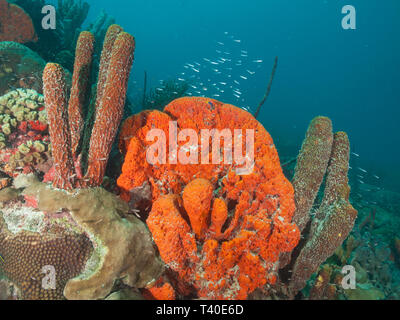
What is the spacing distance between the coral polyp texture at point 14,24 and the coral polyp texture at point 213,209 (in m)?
5.60

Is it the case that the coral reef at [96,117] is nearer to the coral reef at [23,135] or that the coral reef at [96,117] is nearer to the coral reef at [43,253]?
the coral reef at [43,253]

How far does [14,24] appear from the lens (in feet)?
19.0

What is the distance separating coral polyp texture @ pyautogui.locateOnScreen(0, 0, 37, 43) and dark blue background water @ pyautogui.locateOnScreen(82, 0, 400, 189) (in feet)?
318

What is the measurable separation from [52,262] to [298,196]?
119 inches

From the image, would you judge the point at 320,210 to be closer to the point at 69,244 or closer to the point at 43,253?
the point at 69,244

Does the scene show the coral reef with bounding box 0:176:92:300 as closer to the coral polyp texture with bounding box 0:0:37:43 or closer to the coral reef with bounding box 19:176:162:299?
the coral reef with bounding box 19:176:162:299

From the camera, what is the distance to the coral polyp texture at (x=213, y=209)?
2404 mm

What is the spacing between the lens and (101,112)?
8.02 feet

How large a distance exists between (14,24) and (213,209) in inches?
285

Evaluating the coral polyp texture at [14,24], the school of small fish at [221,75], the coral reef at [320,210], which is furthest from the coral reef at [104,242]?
the school of small fish at [221,75]

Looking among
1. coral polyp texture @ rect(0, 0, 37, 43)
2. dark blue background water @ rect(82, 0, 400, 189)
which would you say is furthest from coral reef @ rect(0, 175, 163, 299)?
dark blue background water @ rect(82, 0, 400, 189)

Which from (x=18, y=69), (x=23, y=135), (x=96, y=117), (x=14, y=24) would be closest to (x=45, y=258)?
(x=96, y=117)

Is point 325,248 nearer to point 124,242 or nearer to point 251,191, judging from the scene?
point 251,191

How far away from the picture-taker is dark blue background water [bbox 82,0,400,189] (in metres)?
107
